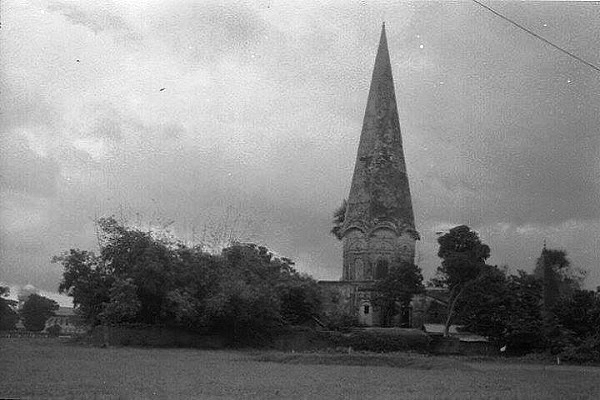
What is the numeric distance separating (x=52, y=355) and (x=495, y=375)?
1574 centimetres

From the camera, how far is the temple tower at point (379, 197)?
51.8 metres

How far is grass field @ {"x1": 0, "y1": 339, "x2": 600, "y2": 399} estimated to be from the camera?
16594mm

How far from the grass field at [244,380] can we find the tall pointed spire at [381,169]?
22.1 metres

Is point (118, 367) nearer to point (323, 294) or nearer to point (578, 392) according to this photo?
point (578, 392)

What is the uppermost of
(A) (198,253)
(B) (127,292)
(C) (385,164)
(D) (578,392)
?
(C) (385,164)

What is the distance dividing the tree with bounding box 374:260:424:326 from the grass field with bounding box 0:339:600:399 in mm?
14132

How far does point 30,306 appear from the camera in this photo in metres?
64.4

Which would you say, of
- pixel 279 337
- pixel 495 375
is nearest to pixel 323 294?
pixel 279 337

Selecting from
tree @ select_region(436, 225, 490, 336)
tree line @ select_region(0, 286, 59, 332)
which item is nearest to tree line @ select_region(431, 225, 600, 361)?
tree @ select_region(436, 225, 490, 336)

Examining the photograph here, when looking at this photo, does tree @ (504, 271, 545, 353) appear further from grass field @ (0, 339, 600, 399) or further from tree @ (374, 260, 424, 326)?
grass field @ (0, 339, 600, 399)

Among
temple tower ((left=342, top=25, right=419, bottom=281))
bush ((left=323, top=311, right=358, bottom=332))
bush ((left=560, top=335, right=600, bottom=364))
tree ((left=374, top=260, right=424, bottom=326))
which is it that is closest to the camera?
bush ((left=560, top=335, right=600, bottom=364))

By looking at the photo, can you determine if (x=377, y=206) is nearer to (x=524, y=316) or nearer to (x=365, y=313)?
(x=365, y=313)

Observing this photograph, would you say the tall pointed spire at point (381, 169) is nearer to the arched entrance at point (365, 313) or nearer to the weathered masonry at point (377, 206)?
the weathered masonry at point (377, 206)

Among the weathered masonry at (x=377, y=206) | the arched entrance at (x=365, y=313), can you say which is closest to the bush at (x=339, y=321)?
the arched entrance at (x=365, y=313)
